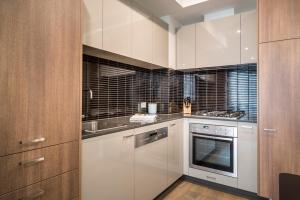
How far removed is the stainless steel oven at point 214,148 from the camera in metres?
2.45

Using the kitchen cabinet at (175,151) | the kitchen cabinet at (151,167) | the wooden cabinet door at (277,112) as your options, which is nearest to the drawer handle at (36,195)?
the kitchen cabinet at (151,167)

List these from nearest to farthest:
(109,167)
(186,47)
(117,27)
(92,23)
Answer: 1. (109,167)
2. (92,23)
3. (117,27)
4. (186,47)

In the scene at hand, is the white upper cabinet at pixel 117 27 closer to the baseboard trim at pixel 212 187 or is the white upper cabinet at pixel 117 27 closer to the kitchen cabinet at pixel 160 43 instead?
the kitchen cabinet at pixel 160 43

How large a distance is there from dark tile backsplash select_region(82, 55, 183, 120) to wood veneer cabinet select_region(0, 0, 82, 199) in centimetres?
81

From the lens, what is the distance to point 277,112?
5.88 feet

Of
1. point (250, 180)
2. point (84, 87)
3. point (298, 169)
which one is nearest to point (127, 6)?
point (84, 87)

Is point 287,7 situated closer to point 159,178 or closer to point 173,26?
point 173,26

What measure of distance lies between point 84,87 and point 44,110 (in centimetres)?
95

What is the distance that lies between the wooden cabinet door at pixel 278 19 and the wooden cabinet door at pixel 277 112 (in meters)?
0.07

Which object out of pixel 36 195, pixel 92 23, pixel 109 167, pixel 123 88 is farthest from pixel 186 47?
pixel 36 195

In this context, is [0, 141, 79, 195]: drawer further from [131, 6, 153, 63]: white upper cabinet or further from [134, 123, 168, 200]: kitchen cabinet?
[131, 6, 153, 63]: white upper cabinet

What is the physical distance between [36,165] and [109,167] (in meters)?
0.64

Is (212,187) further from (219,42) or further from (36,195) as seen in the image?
(36,195)

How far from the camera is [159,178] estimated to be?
7.41ft
